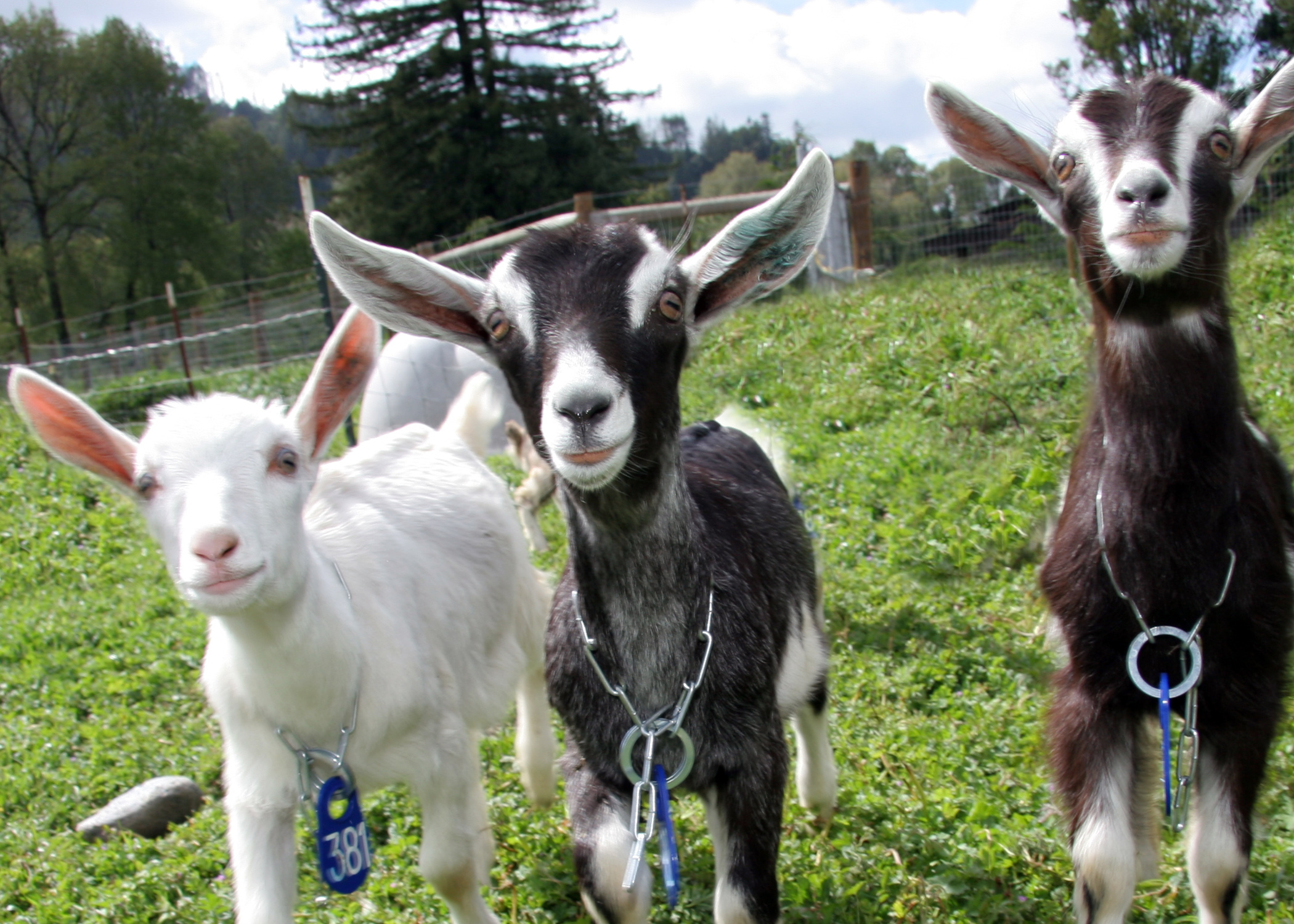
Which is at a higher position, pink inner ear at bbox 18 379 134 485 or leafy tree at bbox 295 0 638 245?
leafy tree at bbox 295 0 638 245

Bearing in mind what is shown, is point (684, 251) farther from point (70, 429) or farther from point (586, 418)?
point (586, 418)

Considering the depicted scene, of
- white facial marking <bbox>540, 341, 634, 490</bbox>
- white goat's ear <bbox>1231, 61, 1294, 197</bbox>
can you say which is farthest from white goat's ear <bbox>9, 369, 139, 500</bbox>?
white goat's ear <bbox>1231, 61, 1294, 197</bbox>

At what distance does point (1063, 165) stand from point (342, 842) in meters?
2.65

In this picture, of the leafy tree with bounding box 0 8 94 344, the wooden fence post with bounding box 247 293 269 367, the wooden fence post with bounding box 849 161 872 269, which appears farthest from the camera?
the leafy tree with bounding box 0 8 94 344

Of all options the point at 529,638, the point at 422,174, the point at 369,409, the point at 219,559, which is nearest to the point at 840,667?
the point at 529,638

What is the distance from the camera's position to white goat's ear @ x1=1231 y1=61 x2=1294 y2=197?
8.66 feet

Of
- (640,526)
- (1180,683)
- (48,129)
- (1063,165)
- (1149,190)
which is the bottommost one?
(1180,683)

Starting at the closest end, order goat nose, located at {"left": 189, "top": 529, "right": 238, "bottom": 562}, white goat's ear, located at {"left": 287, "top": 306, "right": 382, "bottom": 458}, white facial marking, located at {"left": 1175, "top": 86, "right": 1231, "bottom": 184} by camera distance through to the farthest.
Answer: goat nose, located at {"left": 189, "top": 529, "right": 238, "bottom": 562}
white facial marking, located at {"left": 1175, "top": 86, "right": 1231, "bottom": 184}
white goat's ear, located at {"left": 287, "top": 306, "right": 382, "bottom": 458}

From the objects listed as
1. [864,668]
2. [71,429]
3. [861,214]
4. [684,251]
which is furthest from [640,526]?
[861,214]

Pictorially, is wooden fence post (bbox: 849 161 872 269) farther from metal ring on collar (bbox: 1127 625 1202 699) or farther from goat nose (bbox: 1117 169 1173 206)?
metal ring on collar (bbox: 1127 625 1202 699)

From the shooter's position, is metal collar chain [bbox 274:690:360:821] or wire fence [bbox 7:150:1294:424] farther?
wire fence [bbox 7:150:1294:424]

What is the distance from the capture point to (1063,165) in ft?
8.97

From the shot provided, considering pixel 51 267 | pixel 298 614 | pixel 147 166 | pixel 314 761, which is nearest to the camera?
pixel 298 614

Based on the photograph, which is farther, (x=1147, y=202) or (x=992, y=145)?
(x=992, y=145)
